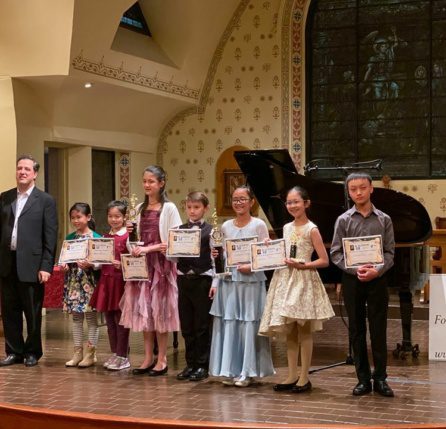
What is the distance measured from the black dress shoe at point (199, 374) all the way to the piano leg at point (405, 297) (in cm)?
182

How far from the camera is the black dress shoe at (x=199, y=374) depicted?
19.2 ft

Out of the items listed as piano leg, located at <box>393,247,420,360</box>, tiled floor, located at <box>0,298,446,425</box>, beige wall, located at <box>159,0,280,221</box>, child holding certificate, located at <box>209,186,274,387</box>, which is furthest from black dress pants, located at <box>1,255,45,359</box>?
beige wall, located at <box>159,0,280,221</box>

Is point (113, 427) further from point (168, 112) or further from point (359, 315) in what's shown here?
point (168, 112)

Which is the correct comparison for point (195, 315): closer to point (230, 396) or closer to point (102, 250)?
point (230, 396)

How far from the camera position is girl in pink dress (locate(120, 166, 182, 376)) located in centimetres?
604

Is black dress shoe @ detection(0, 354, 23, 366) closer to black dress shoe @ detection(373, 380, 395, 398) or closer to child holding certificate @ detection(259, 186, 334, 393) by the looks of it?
child holding certificate @ detection(259, 186, 334, 393)

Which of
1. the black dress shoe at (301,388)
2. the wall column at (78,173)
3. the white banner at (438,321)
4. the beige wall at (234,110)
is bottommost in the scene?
the black dress shoe at (301,388)

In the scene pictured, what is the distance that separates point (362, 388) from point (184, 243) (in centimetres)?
155

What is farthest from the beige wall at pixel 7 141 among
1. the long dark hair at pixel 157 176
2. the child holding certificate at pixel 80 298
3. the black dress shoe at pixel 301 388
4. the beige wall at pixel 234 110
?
the black dress shoe at pixel 301 388

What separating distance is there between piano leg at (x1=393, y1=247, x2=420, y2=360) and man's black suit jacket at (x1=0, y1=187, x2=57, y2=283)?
109 inches

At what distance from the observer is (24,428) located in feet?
15.5

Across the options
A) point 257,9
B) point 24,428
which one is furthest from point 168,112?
point 24,428

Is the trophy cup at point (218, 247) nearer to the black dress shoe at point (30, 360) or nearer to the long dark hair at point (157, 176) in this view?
the long dark hair at point (157, 176)

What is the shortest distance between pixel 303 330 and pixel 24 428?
73.9 inches
